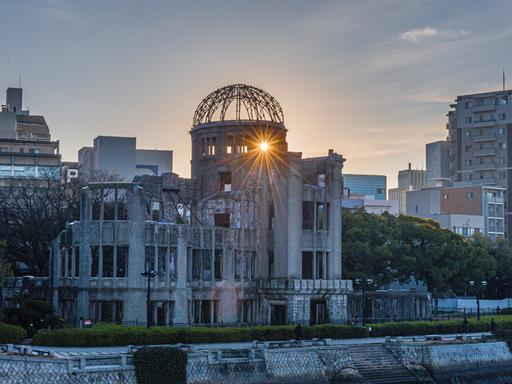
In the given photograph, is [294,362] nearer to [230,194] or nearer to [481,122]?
[230,194]

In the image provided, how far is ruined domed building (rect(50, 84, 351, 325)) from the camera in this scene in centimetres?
7056

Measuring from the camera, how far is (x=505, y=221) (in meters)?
154

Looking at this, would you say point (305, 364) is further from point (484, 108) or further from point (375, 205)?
point (484, 108)

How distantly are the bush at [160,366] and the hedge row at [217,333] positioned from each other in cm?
561

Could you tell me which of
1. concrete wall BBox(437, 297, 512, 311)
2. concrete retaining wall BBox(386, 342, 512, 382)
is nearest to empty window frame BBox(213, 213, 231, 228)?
concrete retaining wall BBox(386, 342, 512, 382)

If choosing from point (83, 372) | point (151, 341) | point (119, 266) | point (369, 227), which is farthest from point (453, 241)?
point (83, 372)

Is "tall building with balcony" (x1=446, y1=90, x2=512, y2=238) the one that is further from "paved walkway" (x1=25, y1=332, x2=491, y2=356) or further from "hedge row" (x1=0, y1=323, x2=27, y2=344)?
"hedge row" (x1=0, y1=323, x2=27, y2=344)

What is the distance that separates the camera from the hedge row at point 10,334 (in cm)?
5531

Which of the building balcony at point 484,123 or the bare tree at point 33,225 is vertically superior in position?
the building balcony at point 484,123

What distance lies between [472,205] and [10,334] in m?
105

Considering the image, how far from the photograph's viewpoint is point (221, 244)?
77.2m

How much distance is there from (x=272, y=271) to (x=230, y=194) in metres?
7.01

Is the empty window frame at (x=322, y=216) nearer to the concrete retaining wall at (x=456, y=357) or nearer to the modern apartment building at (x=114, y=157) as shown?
the concrete retaining wall at (x=456, y=357)

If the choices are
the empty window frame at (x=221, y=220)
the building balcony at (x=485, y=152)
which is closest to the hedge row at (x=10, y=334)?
the empty window frame at (x=221, y=220)
